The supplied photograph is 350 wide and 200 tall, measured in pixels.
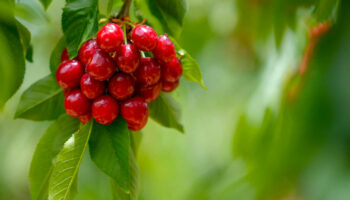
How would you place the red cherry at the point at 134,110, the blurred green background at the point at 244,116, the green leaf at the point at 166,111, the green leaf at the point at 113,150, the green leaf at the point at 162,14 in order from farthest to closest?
the green leaf at the point at 166,111, the green leaf at the point at 162,14, the red cherry at the point at 134,110, the green leaf at the point at 113,150, the blurred green background at the point at 244,116

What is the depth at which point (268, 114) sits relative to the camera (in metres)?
1.85

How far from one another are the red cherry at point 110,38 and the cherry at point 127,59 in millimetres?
23

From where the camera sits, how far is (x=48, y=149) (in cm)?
130

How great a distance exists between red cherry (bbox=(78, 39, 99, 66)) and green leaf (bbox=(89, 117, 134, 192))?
0.19m

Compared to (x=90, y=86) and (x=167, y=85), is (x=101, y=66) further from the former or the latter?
(x=167, y=85)

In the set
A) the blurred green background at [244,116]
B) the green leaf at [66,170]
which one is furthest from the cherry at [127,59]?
the blurred green background at [244,116]

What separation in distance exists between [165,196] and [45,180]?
2509 mm

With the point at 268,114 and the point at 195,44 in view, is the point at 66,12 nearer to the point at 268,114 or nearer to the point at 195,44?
the point at 268,114

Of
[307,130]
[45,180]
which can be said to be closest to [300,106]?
[307,130]

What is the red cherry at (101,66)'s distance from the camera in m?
1.13

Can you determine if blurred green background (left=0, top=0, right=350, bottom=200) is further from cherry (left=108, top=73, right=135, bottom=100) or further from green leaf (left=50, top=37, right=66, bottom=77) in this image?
cherry (left=108, top=73, right=135, bottom=100)

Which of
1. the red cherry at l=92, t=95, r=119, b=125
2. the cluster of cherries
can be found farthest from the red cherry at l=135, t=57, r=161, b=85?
the red cherry at l=92, t=95, r=119, b=125

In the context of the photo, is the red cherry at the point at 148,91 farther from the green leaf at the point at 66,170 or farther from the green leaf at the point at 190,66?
the green leaf at the point at 66,170

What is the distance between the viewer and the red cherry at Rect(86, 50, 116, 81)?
1.13 meters
